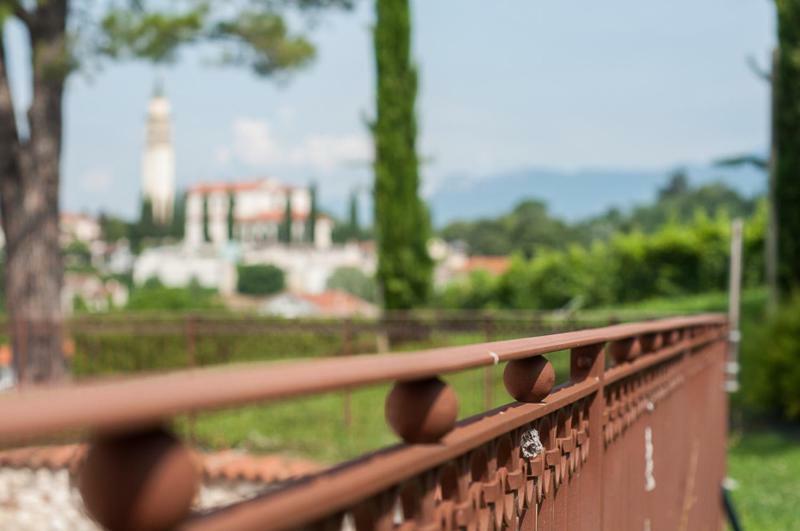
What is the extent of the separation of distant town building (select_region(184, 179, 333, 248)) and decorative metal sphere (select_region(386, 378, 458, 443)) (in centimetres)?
12257

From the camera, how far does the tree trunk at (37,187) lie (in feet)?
37.8

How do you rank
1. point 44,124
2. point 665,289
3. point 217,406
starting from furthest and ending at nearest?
point 665,289, point 44,124, point 217,406

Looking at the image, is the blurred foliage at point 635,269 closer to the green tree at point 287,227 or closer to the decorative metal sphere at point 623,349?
the decorative metal sphere at point 623,349

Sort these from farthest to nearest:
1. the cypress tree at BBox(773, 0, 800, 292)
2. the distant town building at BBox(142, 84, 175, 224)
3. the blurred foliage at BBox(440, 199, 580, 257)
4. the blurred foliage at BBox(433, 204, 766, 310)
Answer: the distant town building at BBox(142, 84, 175, 224)
the blurred foliage at BBox(440, 199, 580, 257)
the blurred foliage at BBox(433, 204, 766, 310)
the cypress tree at BBox(773, 0, 800, 292)

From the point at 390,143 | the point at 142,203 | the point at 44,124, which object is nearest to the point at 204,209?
the point at 142,203

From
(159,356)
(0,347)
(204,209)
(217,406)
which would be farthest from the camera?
(204,209)

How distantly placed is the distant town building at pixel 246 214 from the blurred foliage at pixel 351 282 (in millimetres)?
23603

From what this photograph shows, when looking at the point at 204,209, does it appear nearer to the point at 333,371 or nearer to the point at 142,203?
the point at 142,203

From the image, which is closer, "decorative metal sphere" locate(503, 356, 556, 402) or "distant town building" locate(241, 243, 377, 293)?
"decorative metal sphere" locate(503, 356, 556, 402)

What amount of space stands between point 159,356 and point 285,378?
14042mm

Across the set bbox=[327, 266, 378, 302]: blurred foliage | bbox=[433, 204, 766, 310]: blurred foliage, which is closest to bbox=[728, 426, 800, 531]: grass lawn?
bbox=[433, 204, 766, 310]: blurred foliage

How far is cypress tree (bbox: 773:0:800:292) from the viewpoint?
13.2 meters

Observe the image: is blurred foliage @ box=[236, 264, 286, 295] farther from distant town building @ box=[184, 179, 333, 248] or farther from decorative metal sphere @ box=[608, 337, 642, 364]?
decorative metal sphere @ box=[608, 337, 642, 364]

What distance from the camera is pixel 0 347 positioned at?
1880 cm
